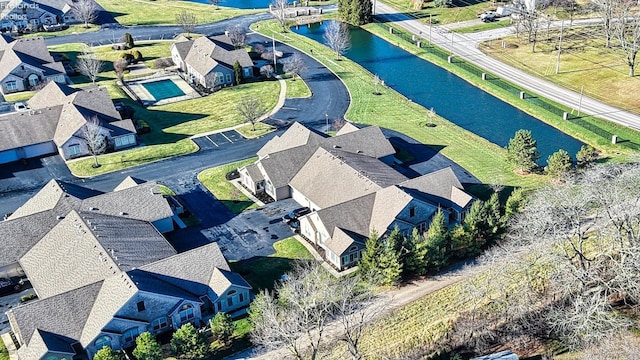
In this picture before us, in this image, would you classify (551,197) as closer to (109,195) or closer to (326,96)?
(109,195)

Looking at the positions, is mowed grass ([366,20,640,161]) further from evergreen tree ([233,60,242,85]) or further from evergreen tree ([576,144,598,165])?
evergreen tree ([233,60,242,85])

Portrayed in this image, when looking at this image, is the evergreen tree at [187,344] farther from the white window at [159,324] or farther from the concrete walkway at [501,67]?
the concrete walkway at [501,67]

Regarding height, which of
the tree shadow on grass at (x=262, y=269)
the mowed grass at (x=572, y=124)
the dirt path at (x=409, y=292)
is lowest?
the dirt path at (x=409, y=292)

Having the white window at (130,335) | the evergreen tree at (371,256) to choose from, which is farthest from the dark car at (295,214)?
the white window at (130,335)

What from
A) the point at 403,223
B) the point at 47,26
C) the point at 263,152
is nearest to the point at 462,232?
the point at 403,223

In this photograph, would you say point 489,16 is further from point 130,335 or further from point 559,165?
point 130,335

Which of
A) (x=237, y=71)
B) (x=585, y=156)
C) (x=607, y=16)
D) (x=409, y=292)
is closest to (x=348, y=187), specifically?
(x=409, y=292)
